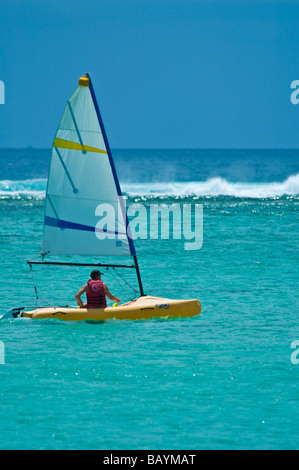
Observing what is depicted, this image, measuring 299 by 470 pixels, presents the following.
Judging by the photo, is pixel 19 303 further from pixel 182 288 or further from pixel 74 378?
pixel 74 378

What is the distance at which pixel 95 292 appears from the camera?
19703 millimetres

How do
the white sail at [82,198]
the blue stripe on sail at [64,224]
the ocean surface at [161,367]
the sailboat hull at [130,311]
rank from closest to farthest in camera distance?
the ocean surface at [161,367] < the sailboat hull at [130,311] < the white sail at [82,198] < the blue stripe on sail at [64,224]

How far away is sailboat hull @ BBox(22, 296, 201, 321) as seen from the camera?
19.9 meters

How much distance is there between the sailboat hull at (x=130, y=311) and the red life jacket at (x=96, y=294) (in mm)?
171

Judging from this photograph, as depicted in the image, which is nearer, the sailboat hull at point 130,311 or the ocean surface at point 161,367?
the ocean surface at point 161,367

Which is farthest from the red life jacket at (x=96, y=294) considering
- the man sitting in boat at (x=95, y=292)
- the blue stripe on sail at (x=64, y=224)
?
the blue stripe on sail at (x=64, y=224)

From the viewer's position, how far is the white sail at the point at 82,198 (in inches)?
799

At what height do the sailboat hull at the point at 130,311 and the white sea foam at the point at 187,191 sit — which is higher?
the white sea foam at the point at 187,191

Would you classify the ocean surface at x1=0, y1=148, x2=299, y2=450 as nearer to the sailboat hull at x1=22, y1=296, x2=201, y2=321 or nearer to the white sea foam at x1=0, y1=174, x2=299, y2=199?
the sailboat hull at x1=22, y1=296, x2=201, y2=321

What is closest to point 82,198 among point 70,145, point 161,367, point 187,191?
point 70,145

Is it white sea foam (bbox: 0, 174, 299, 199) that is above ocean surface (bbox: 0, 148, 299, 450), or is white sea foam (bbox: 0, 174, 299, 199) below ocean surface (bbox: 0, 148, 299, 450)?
above

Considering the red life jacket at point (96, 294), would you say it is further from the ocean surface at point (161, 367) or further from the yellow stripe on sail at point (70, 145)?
the yellow stripe on sail at point (70, 145)

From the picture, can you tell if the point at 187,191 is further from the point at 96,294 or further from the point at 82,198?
the point at 96,294

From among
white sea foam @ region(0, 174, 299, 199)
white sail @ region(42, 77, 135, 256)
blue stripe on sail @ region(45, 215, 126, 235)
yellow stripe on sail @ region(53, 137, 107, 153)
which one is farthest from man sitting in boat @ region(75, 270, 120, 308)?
white sea foam @ region(0, 174, 299, 199)
